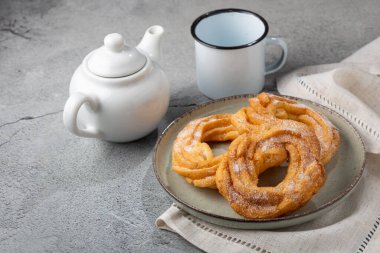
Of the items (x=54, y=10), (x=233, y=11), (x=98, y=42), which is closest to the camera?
(x=233, y=11)

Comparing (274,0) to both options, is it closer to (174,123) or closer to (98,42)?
(98,42)

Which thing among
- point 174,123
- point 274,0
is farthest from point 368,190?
point 274,0

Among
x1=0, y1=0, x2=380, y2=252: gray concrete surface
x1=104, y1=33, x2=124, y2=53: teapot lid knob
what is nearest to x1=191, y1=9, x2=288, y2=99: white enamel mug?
x1=0, y1=0, x2=380, y2=252: gray concrete surface

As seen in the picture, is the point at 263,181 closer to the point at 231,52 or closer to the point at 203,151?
the point at 203,151

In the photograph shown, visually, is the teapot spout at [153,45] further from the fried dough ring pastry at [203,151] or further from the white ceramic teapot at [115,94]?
the fried dough ring pastry at [203,151]

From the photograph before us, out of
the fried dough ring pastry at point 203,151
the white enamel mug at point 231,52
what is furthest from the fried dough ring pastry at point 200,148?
the white enamel mug at point 231,52

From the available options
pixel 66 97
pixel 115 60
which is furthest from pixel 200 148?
pixel 66 97
